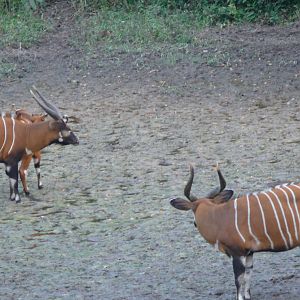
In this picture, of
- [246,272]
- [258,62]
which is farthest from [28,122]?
[258,62]

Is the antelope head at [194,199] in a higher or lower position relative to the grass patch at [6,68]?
higher

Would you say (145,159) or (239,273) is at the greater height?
(239,273)

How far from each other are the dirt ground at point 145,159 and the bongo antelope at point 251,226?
16.7 inches

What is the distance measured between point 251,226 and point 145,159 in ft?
14.1

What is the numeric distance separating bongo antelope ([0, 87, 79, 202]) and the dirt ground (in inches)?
12.3

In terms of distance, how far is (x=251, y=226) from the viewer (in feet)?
20.7

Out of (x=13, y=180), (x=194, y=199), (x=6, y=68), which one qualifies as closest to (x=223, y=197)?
(x=194, y=199)

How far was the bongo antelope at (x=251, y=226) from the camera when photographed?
249 inches

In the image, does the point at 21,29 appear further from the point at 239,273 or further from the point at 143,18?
the point at 239,273

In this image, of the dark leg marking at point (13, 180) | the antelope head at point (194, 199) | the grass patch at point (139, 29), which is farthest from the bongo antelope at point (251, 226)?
the grass patch at point (139, 29)

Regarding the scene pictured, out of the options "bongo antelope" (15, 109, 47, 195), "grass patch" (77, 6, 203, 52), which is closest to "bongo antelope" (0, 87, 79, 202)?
"bongo antelope" (15, 109, 47, 195)

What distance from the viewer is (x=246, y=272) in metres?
6.46

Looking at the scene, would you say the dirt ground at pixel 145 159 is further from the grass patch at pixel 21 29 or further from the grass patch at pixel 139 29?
the grass patch at pixel 139 29

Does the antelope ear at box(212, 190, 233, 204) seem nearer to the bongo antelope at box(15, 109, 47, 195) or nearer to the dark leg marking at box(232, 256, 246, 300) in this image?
the dark leg marking at box(232, 256, 246, 300)
